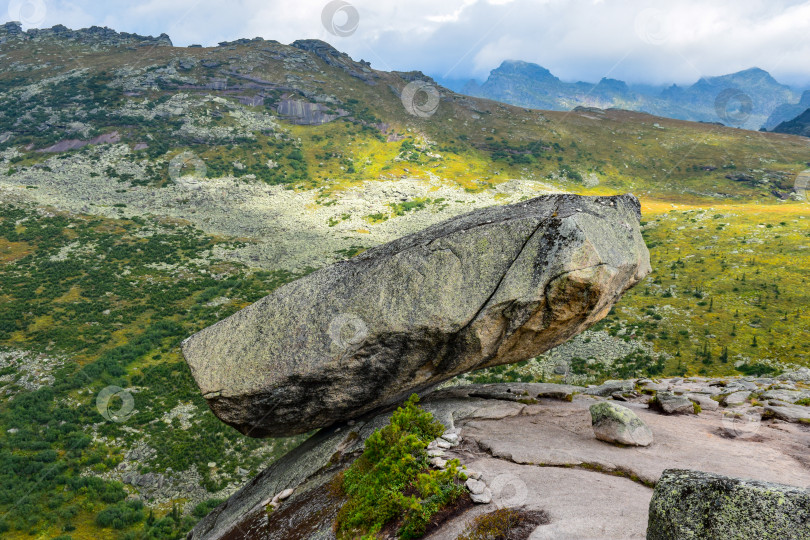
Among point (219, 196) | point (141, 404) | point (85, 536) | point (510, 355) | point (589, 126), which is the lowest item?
point (85, 536)

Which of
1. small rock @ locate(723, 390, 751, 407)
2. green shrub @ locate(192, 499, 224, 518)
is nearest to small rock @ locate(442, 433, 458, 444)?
small rock @ locate(723, 390, 751, 407)

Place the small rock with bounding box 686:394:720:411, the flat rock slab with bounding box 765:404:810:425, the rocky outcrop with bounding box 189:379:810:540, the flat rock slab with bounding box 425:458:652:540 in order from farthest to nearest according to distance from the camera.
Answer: the small rock with bounding box 686:394:720:411
the flat rock slab with bounding box 765:404:810:425
the rocky outcrop with bounding box 189:379:810:540
the flat rock slab with bounding box 425:458:652:540

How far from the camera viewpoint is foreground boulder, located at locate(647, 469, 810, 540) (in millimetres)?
A: 3992

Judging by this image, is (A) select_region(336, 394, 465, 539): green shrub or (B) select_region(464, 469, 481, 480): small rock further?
(B) select_region(464, 469, 481, 480): small rock

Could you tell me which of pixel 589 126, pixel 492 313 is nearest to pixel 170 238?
pixel 492 313

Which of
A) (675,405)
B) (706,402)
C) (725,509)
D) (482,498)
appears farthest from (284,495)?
(706,402)

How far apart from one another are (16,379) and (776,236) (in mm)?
79731

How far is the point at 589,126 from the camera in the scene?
130 meters

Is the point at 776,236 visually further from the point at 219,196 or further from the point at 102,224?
the point at 102,224

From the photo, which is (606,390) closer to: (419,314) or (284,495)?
(419,314)

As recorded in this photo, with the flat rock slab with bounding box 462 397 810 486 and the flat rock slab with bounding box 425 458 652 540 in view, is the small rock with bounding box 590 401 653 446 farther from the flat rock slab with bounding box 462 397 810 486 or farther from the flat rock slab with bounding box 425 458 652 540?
the flat rock slab with bounding box 425 458 652 540

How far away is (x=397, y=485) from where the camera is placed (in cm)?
868

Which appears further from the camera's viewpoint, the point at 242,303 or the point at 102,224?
the point at 102,224

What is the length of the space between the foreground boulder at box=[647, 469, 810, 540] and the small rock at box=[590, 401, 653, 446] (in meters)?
6.77
